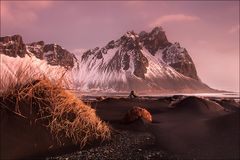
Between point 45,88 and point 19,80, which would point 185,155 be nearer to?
point 45,88

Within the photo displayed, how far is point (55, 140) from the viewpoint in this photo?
55.1 feet

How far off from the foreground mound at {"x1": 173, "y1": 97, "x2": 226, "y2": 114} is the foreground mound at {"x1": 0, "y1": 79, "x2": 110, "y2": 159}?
58.9 feet

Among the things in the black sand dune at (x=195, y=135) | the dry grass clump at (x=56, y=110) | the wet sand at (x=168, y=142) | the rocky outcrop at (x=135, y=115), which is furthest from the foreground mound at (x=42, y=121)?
the rocky outcrop at (x=135, y=115)

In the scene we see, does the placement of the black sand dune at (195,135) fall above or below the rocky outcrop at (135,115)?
below

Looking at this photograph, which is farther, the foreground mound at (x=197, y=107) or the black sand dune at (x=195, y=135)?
the foreground mound at (x=197, y=107)

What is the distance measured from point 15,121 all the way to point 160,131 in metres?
9.93

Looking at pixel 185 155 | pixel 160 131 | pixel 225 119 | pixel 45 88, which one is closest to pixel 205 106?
pixel 225 119

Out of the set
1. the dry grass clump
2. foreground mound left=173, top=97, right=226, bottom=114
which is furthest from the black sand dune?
the dry grass clump

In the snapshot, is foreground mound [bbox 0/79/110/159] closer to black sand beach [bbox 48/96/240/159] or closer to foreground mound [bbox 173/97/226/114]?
black sand beach [bbox 48/96/240/159]

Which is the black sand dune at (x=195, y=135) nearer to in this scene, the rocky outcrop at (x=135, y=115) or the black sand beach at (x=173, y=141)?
the black sand beach at (x=173, y=141)

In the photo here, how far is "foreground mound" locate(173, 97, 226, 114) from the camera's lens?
35562mm

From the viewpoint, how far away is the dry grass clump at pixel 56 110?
1698 cm

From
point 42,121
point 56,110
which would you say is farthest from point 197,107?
point 42,121

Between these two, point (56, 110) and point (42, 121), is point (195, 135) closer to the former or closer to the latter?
point (56, 110)
